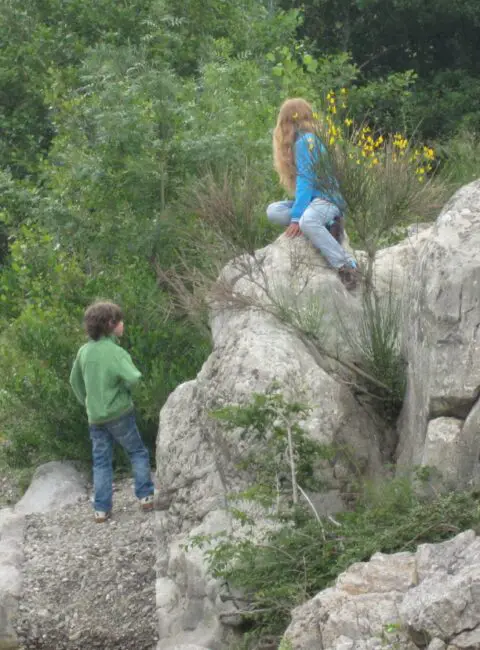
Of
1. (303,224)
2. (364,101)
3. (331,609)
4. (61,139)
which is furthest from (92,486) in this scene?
(364,101)

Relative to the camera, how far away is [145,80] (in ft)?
46.4

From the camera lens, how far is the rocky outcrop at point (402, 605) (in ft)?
19.2

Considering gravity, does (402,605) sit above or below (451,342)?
below

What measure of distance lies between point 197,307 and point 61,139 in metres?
5.52

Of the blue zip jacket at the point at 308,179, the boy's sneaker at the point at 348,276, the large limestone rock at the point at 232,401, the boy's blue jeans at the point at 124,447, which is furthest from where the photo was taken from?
the boy's blue jeans at the point at 124,447

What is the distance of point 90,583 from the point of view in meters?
10.5

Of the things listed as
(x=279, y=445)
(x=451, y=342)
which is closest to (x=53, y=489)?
(x=279, y=445)

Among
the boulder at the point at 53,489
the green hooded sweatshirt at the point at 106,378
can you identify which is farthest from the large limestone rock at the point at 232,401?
the boulder at the point at 53,489

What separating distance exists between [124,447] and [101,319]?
1030 millimetres

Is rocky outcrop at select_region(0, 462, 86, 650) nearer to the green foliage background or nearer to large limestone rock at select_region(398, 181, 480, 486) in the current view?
the green foliage background

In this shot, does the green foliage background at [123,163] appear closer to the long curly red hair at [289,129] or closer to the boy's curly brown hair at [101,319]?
the boy's curly brown hair at [101,319]

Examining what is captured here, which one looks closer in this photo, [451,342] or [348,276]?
[451,342]

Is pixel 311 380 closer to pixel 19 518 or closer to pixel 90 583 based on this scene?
pixel 90 583

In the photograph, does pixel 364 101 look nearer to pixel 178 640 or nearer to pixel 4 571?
pixel 4 571
